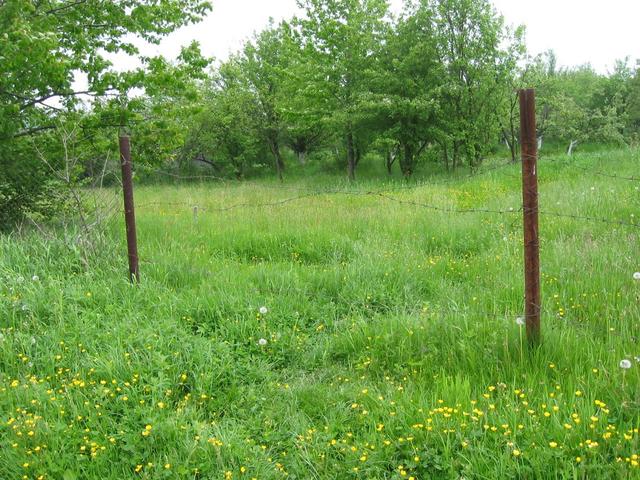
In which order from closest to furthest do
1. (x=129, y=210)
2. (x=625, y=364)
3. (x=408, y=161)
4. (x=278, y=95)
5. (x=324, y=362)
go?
(x=625, y=364)
(x=324, y=362)
(x=129, y=210)
(x=408, y=161)
(x=278, y=95)

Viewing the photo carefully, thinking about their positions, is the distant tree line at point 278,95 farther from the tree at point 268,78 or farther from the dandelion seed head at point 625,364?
the dandelion seed head at point 625,364

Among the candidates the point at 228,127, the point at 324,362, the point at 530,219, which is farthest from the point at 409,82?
the point at 324,362

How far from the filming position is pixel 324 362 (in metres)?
4.20

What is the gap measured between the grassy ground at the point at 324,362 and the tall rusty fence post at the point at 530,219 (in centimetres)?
16

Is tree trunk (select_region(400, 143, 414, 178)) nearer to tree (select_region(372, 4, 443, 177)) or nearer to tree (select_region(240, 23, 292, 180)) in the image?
tree (select_region(372, 4, 443, 177))

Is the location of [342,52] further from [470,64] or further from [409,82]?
[470,64]

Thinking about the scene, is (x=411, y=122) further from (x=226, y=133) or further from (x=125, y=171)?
(x=125, y=171)

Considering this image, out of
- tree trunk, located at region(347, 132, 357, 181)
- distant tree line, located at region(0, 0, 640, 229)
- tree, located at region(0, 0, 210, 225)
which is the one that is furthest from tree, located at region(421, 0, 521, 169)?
tree, located at region(0, 0, 210, 225)

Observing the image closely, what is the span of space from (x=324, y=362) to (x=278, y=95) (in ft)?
68.6

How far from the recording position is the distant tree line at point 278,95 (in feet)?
27.8

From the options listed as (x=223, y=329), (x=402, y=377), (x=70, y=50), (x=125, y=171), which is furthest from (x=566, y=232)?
(x=70, y=50)

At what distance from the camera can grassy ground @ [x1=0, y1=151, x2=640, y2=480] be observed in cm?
293

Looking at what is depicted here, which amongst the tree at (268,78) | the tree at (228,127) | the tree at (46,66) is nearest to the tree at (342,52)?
the tree at (268,78)

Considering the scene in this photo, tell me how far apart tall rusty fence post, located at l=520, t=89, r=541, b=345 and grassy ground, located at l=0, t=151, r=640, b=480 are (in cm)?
16
